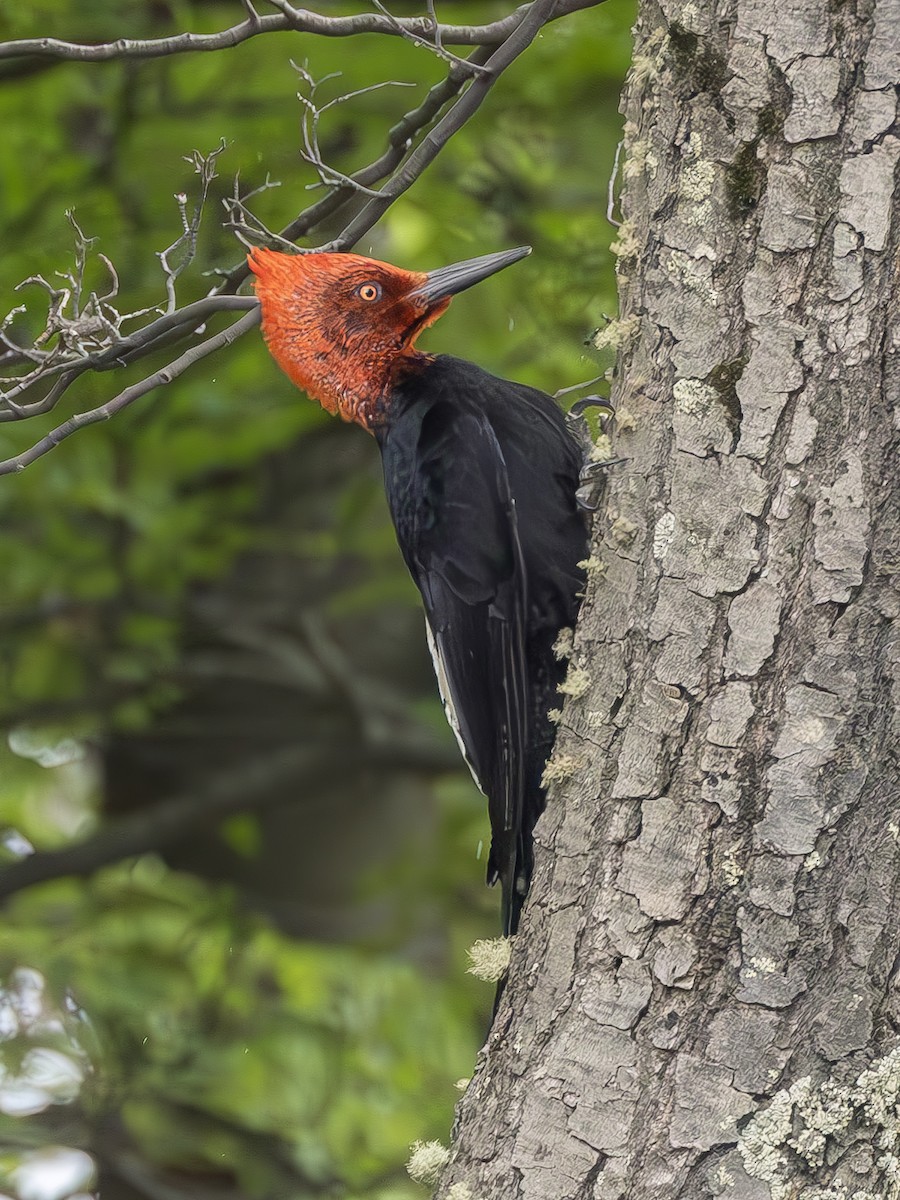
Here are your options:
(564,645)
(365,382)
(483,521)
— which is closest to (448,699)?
(483,521)

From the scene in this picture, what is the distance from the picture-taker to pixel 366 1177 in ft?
12.4

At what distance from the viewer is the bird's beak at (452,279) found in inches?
112

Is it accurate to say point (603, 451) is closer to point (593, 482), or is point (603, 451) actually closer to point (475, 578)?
point (593, 482)

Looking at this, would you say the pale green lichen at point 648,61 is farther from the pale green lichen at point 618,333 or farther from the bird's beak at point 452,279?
the bird's beak at point 452,279

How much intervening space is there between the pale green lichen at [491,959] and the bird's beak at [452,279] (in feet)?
5.12

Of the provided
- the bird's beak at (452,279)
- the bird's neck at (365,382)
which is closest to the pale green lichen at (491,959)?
the bird's neck at (365,382)

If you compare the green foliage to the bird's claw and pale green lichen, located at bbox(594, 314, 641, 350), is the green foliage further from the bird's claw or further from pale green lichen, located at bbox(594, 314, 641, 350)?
pale green lichen, located at bbox(594, 314, 641, 350)

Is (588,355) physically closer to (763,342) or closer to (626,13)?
(626,13)

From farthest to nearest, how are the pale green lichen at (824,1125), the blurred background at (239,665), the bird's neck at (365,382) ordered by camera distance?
the blurred background at (239,665)
the bird's neck at (365,382)
the pale green lichen at (824,1125)

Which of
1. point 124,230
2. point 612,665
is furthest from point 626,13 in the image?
point 612,665

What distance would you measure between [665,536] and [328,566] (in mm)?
2720

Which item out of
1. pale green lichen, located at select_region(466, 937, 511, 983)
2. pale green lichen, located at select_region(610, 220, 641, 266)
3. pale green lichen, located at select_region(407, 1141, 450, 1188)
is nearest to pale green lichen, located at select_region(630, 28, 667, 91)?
pale green lichen, located at select_region(610, 220, 641, 266)

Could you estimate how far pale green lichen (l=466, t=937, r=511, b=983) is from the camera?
6.23 feet

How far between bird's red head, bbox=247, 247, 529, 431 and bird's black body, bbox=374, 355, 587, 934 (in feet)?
0.66
